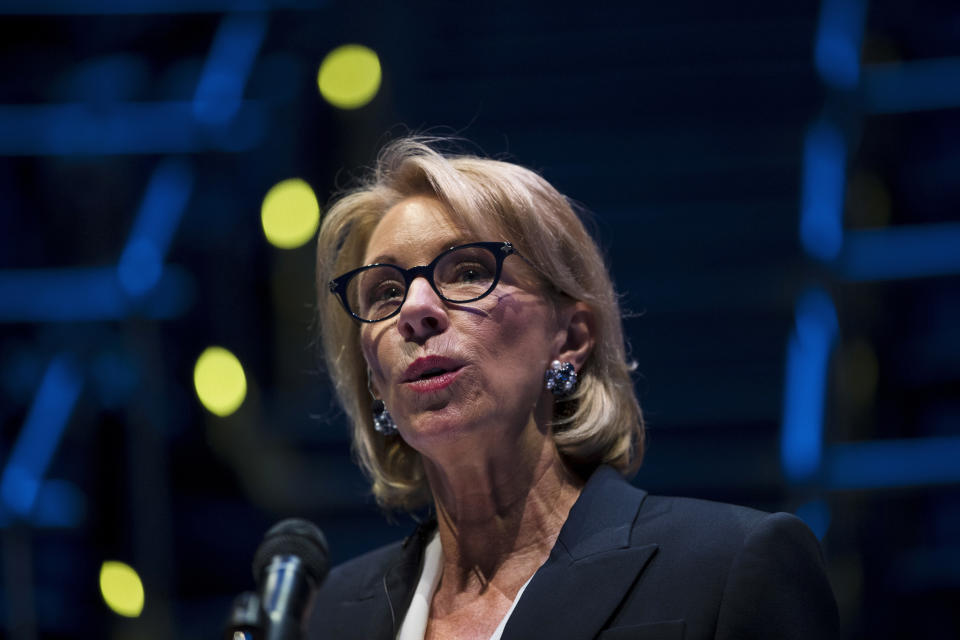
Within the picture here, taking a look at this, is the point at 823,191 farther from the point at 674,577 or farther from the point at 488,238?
the point at 674,577

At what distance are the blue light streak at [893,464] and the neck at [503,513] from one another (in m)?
1.52

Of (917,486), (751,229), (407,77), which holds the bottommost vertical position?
(917,486)

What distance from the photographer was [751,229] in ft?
11.4

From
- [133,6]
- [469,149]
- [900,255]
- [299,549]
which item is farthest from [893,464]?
[133,6]

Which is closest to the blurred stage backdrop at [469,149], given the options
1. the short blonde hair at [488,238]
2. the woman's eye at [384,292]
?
the short blonde hair at [488,238]

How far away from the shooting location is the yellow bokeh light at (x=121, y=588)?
10.4ft

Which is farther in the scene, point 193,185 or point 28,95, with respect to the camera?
point 28,95

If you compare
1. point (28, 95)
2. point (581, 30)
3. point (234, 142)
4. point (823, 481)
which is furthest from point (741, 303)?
point (28, 95)

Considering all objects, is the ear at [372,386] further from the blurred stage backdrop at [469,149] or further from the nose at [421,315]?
the blurred stage backdrop at [469,149]

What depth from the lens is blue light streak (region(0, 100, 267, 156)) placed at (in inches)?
141

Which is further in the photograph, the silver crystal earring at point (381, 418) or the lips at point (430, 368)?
the silver crystal earring at point (381, 418)

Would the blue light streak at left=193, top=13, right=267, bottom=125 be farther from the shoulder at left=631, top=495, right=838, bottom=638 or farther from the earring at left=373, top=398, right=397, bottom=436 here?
the shoulder at left=631, top=495, right=838, bottom=638

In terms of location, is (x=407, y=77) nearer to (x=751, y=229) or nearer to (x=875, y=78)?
(x=751, y=229)

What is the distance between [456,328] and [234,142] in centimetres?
219
